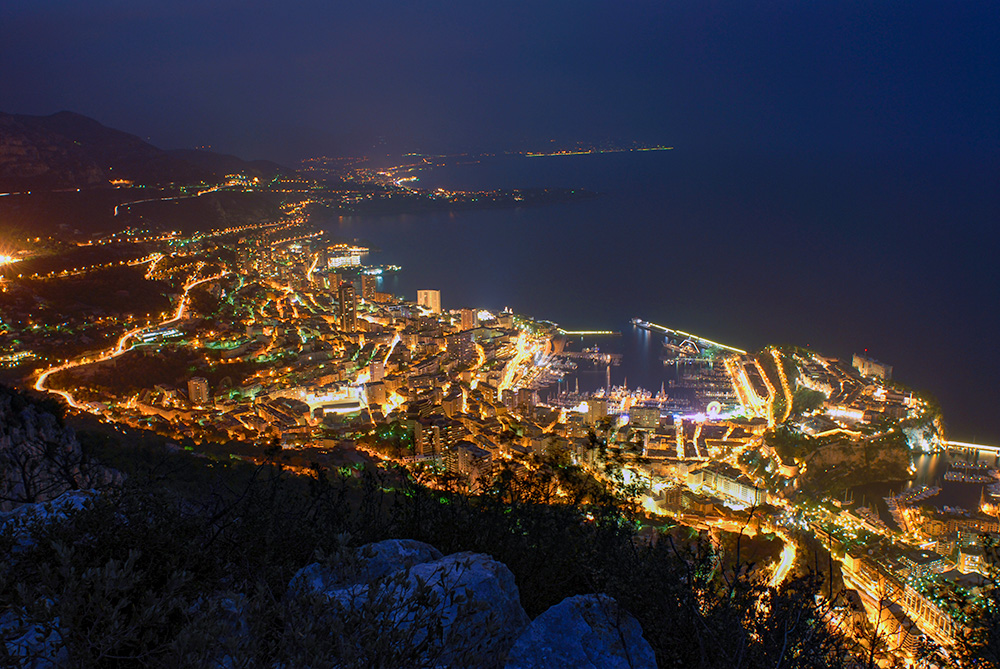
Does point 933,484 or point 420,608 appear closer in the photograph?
point 420,608

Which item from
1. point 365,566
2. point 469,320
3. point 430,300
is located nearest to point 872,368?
point 469,320

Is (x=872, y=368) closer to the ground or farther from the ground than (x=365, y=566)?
closer to the ground

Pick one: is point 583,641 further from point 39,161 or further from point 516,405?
point 39,161

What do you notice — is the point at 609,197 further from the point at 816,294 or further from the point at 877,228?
the point at 816,294

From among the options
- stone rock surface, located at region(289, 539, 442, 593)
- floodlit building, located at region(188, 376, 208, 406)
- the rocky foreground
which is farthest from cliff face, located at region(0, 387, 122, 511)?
floodlit building, located at region(188, 376, 208, 406)

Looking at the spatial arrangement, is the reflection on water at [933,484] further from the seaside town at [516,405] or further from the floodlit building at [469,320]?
the floodlit building at [469,320]

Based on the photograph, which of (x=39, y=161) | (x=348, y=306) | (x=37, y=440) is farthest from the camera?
(x=39, y=161)

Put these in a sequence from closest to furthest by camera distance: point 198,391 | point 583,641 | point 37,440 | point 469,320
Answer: point 583,641 → point 37,440 → point 198,391 → point 469,320
